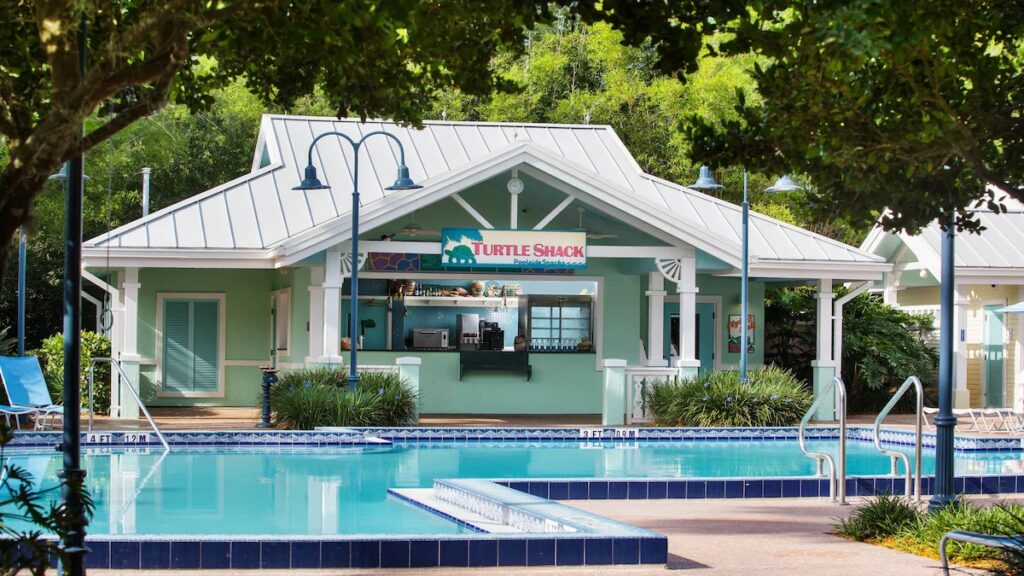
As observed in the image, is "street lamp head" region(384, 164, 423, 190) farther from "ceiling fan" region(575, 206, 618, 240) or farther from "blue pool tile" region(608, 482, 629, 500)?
"blue pool tile" region(608, 482, 629, 500)

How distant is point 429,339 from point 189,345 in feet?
13.9

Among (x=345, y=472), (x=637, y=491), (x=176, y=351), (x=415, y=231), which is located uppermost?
(x=415, y=231)

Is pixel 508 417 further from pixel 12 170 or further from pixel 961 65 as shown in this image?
pixel 12 170

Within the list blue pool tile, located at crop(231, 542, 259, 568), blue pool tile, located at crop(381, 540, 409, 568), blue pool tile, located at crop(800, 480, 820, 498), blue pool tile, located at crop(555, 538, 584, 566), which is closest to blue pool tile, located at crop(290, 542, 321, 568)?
blue pool tile, located at crop(231, 542, 259, 568)

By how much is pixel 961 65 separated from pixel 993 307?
18.2 m

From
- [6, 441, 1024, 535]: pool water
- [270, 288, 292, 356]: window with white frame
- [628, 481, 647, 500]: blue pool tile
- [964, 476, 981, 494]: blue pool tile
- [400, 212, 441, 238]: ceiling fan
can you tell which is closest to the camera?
[6, 441, 1024, 535]: pool water

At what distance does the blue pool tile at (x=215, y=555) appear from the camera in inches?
347

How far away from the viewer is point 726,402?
20.5 meters

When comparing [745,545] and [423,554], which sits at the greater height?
[423,554]

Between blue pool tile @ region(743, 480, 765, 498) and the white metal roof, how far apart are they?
810 centimetres

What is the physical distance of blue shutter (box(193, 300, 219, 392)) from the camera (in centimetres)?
2323

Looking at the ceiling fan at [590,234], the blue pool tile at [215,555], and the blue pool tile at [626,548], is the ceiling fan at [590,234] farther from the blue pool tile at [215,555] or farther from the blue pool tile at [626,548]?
the blue pool tile at [215,555]

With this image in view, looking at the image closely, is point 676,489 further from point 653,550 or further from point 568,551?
point 568,551

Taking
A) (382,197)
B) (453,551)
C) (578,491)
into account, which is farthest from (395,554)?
(382,197)
